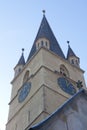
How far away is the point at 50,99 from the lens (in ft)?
64.5

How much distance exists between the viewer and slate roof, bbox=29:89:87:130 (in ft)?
28.6

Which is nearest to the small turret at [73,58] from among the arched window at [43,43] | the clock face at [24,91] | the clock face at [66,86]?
the arched window at [43,43]

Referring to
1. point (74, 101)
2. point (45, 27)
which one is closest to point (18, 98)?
point (45, 27)

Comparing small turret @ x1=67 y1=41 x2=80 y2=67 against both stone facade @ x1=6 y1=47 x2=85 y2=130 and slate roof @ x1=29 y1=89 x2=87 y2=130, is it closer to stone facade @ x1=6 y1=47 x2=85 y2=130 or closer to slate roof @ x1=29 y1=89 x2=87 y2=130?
stone facade @ x1=6 y1=47 x2=85 y2=130

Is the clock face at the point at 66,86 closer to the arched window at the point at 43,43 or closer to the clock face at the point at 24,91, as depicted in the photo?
the clock face at the point at 24,91

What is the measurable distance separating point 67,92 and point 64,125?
12.8 meters

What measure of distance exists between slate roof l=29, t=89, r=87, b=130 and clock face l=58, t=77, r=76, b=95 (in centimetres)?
1140

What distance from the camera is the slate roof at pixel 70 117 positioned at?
8.73 m

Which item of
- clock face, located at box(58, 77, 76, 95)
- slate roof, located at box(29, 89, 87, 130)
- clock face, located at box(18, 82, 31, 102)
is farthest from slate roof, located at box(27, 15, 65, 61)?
slate roof, located at box(29, 89, 87, 130)

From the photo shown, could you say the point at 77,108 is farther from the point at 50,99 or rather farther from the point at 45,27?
the point at 45,27

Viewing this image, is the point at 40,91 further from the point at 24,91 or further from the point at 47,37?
the point at 47,37

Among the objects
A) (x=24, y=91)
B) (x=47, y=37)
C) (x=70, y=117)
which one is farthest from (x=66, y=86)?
(x=70, y=117)

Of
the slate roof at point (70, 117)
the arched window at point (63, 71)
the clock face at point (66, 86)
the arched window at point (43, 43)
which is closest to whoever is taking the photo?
the slate roof at point (70, 117)

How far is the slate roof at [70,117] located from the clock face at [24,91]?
39.9 feet
